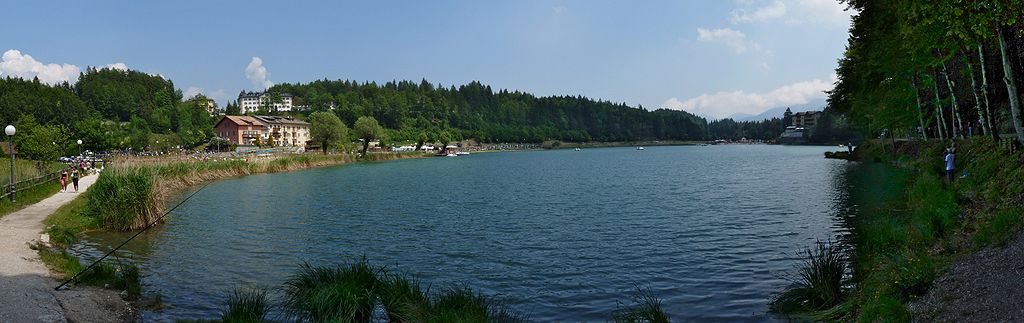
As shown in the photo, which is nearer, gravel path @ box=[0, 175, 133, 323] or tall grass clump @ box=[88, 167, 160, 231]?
gravel path @ box=[0, 175, 133, 323]

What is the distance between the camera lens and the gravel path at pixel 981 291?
8.98 meters

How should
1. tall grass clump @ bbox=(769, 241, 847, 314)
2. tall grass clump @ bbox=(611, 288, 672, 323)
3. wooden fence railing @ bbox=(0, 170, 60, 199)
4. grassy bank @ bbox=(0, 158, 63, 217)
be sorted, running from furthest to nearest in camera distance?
wooden fence railing @ bbox=(0, 170, 60, 199) < grassy bank @ bbox=(0, 158, 63, 217) < tall grass clump @ bbox=(769, 241, 847, 314) < tall grass clump @ bbox=(611, 288, 672, 323)

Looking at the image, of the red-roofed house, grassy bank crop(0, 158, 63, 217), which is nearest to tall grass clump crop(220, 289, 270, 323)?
grassy bank crop(0, 158, 63, 217)

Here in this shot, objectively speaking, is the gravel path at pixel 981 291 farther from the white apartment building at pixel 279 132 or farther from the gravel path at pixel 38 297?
the white apartment building at pixel 279 132

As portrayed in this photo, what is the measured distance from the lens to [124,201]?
27.0 m

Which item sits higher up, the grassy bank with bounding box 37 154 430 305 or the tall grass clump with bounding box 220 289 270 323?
the grassy bank with bounding box 37 154 430 305

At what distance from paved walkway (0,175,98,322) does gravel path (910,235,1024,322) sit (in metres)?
15.3

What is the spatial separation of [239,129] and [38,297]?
180m

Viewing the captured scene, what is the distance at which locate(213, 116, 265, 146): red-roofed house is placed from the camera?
177 m

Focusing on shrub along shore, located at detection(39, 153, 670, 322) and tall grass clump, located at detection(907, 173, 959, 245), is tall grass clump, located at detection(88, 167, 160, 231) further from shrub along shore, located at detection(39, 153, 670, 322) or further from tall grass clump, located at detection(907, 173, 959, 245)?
tall grass clump, located at detection(907, 173, 959, 245)

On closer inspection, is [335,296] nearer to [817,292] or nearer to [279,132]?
[817,292]

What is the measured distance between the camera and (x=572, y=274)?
17.9 meters

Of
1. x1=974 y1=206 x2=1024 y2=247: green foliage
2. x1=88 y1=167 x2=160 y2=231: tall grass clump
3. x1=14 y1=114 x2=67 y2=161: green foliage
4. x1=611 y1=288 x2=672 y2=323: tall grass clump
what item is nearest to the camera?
x1=611 y1=288 x2=672 y2=323: tall grass clump

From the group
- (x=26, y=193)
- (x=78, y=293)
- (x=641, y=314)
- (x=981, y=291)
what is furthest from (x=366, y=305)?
(x=26, y=193)
